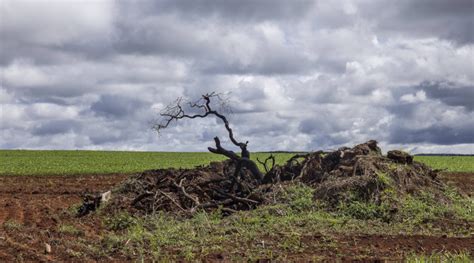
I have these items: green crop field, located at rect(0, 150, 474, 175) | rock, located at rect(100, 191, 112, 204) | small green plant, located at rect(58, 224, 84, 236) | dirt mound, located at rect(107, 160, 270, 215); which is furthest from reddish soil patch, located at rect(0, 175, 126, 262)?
green crop field, located at rect(0, 150, 474, 175)

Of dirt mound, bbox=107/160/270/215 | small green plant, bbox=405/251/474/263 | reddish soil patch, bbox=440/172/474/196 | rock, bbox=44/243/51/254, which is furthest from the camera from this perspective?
reddish soil patch, bbox=440/172/474/196

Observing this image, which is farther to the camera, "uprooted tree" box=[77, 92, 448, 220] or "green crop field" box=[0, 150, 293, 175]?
"green crop field" box=[0, 150, 293, 175]

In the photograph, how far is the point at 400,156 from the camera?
17234 mm

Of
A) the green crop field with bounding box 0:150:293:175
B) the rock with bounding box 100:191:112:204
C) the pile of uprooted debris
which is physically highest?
the green crop field with bounding box 0:150:293:175

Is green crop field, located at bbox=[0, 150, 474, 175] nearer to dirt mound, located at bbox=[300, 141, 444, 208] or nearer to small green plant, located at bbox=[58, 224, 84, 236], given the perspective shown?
dirt mound, located at bbox=[300, 141, 444, 208]

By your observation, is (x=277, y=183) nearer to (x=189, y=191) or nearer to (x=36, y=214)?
(x=189, y=191)

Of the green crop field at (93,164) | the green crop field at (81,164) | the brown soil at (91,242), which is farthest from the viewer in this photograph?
the green crop field at (93,164)

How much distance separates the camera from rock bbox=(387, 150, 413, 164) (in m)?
17.2

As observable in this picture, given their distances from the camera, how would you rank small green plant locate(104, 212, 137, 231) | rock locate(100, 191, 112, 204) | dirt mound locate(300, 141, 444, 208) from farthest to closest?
rock locate(100, 191, 112, 204) < dirt mound locate(300, 141, 444, 208) < small green plant locate(104, 212, 137, 231)

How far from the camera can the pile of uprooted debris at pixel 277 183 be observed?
14.7m

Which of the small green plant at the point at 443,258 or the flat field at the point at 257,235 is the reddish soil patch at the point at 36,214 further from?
the small green plant at the point at 443,258

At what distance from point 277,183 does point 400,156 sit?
3677 mm

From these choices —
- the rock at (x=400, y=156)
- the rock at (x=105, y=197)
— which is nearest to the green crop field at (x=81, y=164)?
A: the rock at (x=105, y=197)

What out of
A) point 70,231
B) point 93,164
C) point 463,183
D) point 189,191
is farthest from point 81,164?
point 70,231
